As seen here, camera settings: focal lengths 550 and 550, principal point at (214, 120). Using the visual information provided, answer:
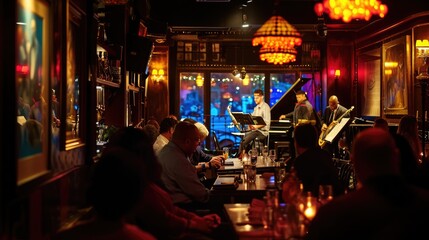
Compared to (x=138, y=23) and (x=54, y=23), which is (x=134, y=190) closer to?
(x=54, y=23)

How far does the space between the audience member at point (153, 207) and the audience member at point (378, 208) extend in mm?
1065

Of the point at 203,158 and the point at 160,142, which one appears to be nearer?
the point at 160,142

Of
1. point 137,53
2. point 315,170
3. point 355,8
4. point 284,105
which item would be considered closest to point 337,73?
point 284,105

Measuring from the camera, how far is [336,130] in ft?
36.6

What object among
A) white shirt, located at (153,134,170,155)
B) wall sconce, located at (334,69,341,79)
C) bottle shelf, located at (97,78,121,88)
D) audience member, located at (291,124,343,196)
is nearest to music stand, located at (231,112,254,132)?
wall sconce, located at (334,69,341,79)

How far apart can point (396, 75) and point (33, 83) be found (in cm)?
1113

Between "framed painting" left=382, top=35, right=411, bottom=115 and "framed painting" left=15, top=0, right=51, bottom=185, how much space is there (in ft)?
33.4

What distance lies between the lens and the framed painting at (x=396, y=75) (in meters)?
12.3

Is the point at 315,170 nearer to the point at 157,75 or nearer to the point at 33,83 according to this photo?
the point at 33,83

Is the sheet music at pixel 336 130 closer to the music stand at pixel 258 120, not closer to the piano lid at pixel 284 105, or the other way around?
the music stand at pixel 258 120

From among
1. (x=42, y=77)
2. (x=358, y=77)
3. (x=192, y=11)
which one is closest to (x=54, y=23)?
(x=42, y=77)

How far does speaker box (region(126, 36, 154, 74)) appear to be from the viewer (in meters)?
7.80

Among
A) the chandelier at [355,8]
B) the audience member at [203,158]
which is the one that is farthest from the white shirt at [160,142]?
the chandelier at [355,8]

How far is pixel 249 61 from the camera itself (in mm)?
16609
